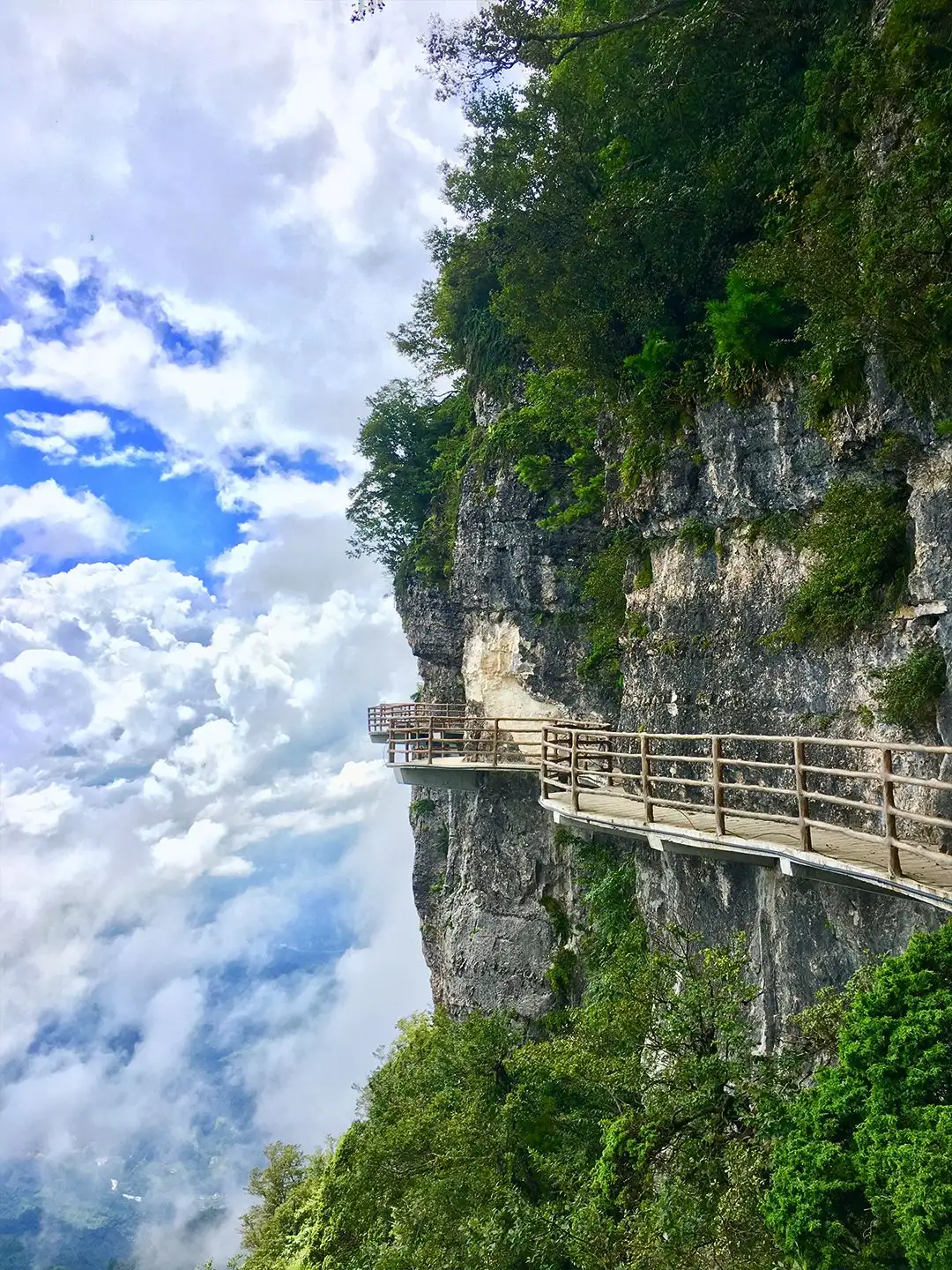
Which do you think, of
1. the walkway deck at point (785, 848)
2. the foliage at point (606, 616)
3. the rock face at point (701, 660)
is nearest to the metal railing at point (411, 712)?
the rock face at point (701, 660)

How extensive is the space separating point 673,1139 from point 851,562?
7230 mm

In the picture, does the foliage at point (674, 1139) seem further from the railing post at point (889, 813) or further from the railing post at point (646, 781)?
the railing post at point (646, 781)

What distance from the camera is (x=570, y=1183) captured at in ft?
29.6

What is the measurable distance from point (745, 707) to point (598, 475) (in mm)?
9349

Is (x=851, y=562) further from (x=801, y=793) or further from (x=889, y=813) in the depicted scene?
(x=889, y=813)

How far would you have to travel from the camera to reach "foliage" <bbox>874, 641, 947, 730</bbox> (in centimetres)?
804

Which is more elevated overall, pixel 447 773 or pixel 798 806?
pixel 798 806

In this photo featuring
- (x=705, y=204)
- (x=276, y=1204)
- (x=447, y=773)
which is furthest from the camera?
(x=276, y=1204)

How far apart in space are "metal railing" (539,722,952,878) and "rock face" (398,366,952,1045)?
45cm

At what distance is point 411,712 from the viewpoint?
86.9ft

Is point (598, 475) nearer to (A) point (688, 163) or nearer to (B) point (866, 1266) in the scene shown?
(A) point (688, 163)

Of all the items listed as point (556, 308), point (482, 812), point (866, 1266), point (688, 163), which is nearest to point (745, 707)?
point (866, 1266)

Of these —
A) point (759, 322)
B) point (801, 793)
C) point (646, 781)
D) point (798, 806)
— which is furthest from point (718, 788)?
point (759, 322)

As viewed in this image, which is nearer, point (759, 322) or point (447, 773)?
point (759, 322)
